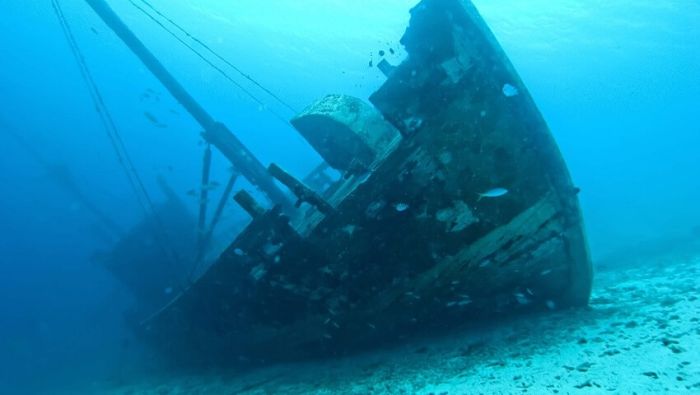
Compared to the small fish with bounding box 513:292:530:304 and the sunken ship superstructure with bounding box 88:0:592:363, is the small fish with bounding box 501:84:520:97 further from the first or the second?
the small fish with bounding box 513:292:530:304

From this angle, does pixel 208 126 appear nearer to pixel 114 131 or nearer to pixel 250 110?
pixel 114 131

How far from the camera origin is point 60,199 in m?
134

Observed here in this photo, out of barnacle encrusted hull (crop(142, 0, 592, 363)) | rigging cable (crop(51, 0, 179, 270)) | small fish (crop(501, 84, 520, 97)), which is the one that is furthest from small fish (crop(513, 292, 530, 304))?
rigging cable (crop(51, 0, 179, 270))

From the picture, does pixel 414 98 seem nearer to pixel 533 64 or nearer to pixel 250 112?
pixel 533 64

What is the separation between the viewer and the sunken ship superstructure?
15.4ft

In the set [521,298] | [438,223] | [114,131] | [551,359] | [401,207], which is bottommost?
[551,359]

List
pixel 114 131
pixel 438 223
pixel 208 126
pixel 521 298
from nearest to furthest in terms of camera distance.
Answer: pixel 438 223 < pixel 521 298 < pixel 208 126 < pixel 114 131

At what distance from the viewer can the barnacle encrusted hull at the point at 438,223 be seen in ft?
15.4

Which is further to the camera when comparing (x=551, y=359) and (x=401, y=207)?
(x=401, y=207)

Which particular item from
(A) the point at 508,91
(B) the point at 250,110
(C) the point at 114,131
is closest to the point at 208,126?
(C) the point at 114,131

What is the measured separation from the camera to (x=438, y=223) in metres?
4.90

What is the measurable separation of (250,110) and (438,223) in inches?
4854

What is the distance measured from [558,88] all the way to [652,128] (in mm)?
40420

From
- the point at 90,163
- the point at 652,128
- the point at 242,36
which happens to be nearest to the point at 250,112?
the point at 90,163
